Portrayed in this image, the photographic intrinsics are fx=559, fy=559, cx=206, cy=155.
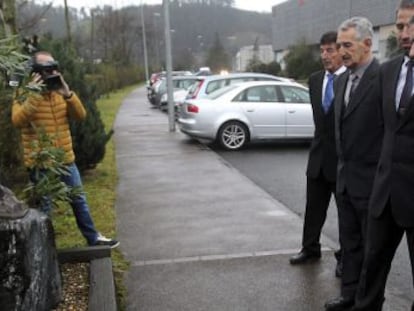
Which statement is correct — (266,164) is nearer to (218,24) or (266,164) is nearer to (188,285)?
(188,285)

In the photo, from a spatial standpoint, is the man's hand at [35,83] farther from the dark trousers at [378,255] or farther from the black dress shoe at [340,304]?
the black dress shoe at [340,304]

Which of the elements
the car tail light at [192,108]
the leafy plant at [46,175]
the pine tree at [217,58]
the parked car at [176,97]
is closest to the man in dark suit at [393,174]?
the leafy plant at [46,175]

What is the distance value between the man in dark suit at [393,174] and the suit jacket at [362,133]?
23 centimetres

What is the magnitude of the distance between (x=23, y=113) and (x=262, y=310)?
2412 mm

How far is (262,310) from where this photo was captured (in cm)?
405

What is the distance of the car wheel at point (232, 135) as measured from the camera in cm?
1220

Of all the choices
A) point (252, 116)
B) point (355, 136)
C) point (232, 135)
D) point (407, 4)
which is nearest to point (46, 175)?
point (355, 136)

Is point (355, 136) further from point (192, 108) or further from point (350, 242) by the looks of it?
point (192, 108)

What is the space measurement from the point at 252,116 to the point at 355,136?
8666 mm

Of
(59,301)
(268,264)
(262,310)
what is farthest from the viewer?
(268,264)

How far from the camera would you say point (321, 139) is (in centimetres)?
457

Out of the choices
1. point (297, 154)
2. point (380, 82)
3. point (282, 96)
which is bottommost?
point (297, 154)

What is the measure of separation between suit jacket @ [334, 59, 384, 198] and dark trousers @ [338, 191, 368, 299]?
5.4 inches

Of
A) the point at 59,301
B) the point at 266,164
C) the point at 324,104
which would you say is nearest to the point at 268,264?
the point at 324,104
